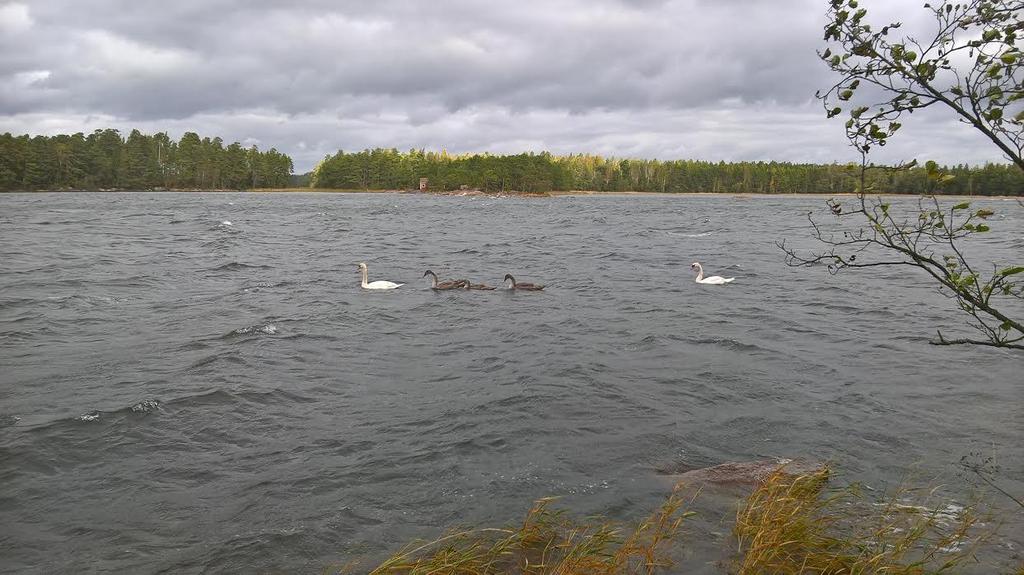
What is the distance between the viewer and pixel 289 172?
17450 cm

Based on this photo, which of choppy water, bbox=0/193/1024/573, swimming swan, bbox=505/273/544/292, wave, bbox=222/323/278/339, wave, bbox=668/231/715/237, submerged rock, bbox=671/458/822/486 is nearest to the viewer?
choppy water, bbox=0/193/1024/573

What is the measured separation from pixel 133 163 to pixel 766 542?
158999mm

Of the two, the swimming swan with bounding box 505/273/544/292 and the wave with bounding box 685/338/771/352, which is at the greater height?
the swimming swan with bounding box 505/273/544/292

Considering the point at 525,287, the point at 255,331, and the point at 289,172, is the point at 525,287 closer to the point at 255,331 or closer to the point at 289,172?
the point at 255,331

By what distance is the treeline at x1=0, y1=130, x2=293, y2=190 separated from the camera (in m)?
115

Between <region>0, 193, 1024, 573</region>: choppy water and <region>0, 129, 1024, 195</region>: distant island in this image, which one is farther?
<region>0, 129, 1024, 195</region>: distant island

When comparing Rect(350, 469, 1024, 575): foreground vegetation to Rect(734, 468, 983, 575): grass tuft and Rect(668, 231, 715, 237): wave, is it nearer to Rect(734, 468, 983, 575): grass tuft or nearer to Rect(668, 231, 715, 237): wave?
Rect(734, 468, 983, 575): grass tuft

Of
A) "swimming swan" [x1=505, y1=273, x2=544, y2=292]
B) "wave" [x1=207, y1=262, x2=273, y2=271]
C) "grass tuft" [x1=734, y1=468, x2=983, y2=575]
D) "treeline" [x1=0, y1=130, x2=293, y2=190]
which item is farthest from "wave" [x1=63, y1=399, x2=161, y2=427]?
"treeline" [x1=0, y1=130, x2=293, y2=190]

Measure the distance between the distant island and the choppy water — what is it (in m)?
103

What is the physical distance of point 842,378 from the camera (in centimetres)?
1181

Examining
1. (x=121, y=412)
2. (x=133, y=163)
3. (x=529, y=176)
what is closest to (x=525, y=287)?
(x=121, y=412)

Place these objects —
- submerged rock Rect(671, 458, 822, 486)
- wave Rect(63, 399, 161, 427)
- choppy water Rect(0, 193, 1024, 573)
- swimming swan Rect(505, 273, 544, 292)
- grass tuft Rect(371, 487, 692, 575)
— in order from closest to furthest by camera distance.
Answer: grass tuft Rect(371, 487, 692, 575), choppy water Rect(0, 193, 1024, 573), submerged rock Rect(671, 458, 822, 486), wave Rect(63, 399, 161, 427), swimming swan Rect(505, 273, 544, 292)

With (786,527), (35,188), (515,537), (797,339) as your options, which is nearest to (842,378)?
(797,339)

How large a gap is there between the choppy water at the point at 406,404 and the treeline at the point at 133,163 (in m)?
→ 118
